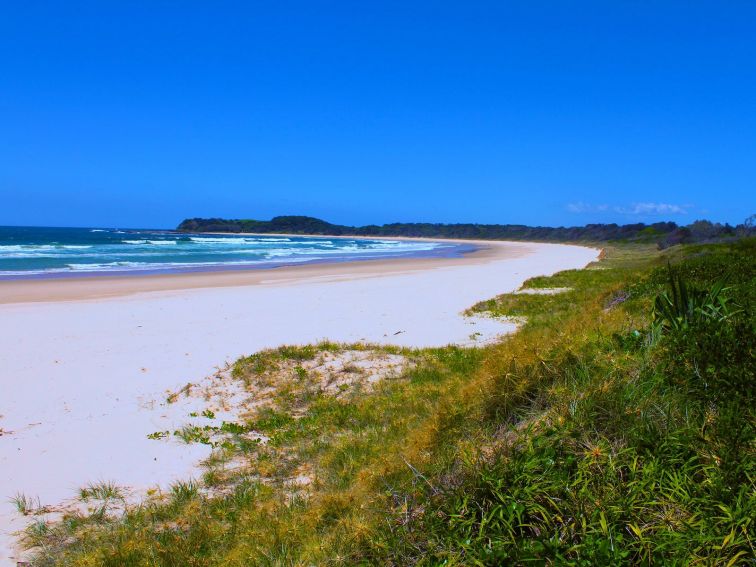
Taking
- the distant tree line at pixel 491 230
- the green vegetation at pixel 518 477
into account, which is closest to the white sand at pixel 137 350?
the green vegetation at pixel 518 477

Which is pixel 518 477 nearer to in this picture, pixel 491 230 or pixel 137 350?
pixel 137 350

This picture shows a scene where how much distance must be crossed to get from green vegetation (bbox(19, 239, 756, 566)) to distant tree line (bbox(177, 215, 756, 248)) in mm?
31020

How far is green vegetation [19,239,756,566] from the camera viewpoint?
2.52 m

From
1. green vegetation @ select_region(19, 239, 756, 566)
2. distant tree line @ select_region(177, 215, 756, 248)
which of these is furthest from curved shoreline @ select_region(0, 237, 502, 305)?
distant tree line @ select_region(177, 215, 756, 248)

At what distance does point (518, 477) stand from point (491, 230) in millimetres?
132100

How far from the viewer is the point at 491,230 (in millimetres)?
130875

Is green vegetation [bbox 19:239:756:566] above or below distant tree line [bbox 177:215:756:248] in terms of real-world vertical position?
below

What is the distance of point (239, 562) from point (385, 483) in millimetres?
1055

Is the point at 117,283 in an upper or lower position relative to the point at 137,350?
upper

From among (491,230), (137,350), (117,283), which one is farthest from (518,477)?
(491,230)

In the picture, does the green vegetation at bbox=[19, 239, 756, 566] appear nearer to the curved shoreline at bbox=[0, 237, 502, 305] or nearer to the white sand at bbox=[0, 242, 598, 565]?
the white sand at bbox=[0, 242, 598, 565]

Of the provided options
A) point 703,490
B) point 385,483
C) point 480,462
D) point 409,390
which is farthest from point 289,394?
point 703,490

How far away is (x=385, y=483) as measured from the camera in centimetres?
346

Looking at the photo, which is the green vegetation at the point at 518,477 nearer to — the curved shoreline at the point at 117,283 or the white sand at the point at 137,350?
the white sand at the point at 137,350
